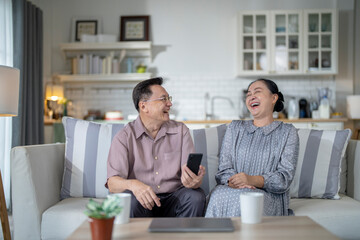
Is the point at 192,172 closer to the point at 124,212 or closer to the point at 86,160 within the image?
the point at 124,212

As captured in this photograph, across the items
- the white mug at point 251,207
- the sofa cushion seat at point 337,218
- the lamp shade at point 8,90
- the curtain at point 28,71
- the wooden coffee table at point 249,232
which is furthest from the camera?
the curtain at point 28,71

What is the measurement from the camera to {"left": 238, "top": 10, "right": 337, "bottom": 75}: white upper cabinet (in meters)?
5.60

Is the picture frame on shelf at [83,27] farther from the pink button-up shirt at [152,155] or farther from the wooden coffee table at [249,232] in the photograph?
the wooden coffee table at [249,232]

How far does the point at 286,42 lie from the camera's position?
5.65m

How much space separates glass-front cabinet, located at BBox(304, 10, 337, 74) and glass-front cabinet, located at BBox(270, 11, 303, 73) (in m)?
0.10

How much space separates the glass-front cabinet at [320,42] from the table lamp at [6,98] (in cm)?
398

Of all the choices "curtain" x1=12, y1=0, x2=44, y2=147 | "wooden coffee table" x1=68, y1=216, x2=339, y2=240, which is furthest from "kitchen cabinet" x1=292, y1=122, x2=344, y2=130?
"wooden coffee table" x1=68, y1=216, x2=339, y2=240

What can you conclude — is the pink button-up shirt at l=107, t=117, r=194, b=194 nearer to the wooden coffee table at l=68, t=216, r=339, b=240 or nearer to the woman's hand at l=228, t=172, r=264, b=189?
the woman's hand at l=228, t=172, r=264, b=189

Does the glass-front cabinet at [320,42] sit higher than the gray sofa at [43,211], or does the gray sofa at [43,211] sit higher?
the glass-front cabinet at [320,42]

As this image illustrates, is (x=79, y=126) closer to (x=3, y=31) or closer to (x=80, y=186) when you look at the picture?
(x=80, y=186)

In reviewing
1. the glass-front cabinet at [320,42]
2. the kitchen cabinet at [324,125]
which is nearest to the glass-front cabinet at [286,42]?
the glass-front cabinet at [320,42]

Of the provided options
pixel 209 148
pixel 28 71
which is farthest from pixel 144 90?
pixel 28 71

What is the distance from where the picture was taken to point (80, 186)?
255 cm

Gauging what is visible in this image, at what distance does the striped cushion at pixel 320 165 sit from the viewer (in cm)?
253
